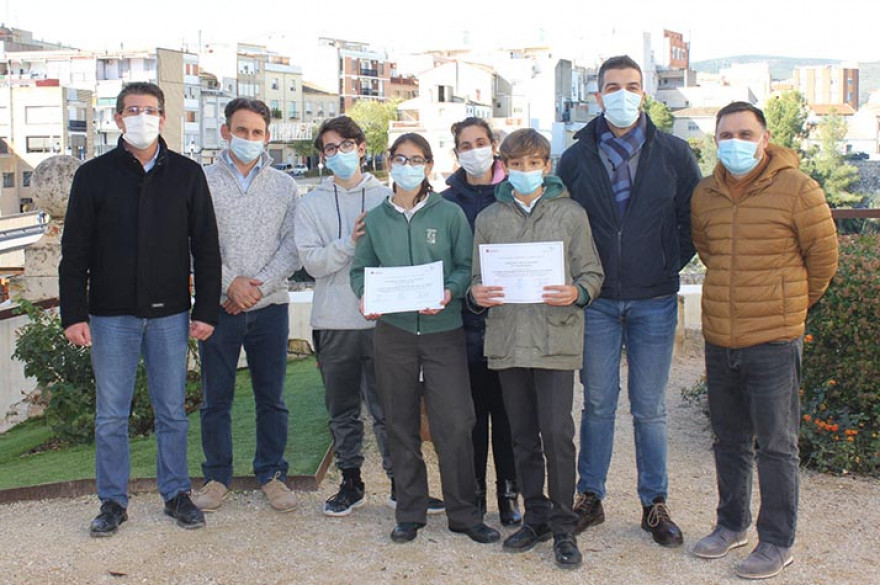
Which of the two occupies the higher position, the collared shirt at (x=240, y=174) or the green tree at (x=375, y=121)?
the green tree at (x=375, y=121)

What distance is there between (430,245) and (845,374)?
9.81ft

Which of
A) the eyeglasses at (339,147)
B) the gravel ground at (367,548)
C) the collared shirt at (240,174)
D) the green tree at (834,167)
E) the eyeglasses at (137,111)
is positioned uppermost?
the green tree at (834,167)

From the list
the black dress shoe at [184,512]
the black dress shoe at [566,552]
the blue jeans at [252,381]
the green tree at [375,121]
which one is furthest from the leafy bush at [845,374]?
the green tree at [375,121]

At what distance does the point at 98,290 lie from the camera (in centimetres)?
539

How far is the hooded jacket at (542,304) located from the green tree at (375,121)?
87780 mm

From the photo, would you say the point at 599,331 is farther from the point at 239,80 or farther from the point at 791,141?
the point at 239,80

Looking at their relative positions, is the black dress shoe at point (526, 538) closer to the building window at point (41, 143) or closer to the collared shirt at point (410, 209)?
the collared shirt at point (410, 209)

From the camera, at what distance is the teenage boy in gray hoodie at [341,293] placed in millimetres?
5637

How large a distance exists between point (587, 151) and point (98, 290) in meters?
2.62

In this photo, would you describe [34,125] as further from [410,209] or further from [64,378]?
[410,209]

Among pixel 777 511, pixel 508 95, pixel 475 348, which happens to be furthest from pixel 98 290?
pixel 508 95

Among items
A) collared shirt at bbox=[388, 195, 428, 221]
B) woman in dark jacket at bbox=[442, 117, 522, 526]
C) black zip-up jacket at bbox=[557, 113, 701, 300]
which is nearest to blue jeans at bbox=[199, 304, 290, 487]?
collared shirt at bbox=[388, 195, 428, 221]

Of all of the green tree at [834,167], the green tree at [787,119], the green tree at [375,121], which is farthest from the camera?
the green tree at [375,121]

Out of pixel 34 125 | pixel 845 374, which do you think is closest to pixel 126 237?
pixel 845 374
